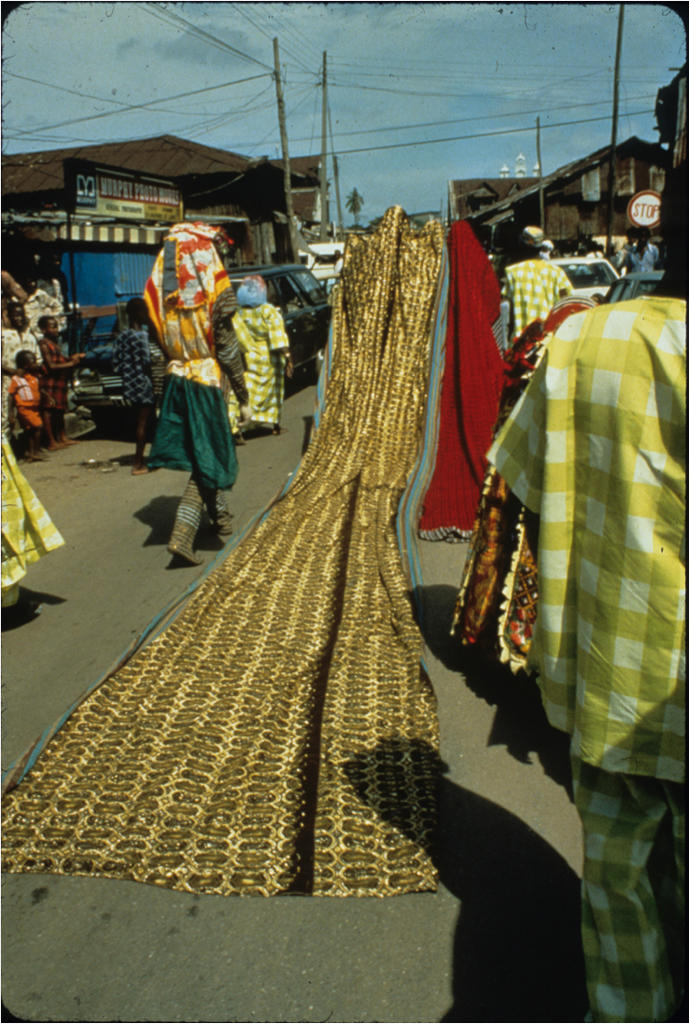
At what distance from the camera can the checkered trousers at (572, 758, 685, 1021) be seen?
165 centimetres

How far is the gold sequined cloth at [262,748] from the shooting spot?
2.75 m

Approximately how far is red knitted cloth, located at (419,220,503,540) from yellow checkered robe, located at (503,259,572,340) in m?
0.34

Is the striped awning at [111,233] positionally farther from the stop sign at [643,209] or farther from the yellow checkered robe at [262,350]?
the stop sign at [643,209]

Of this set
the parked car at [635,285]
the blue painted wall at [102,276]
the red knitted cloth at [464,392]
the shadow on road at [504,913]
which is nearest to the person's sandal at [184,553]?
the red knitted cloth at [464,392]

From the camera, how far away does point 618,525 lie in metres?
1.62

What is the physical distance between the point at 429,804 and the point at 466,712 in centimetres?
78

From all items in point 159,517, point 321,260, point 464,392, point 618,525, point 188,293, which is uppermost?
point 321,260

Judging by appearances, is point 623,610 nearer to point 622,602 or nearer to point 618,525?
point 622,602

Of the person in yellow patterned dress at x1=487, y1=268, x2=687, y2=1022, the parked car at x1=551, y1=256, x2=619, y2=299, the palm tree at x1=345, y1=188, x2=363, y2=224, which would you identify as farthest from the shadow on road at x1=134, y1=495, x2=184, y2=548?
the palm tree at x1=345, y1=188, x2=363, y2=224

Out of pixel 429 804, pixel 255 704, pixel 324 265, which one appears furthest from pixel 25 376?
pixel 324 265

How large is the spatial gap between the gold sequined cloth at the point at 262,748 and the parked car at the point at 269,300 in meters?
5.78

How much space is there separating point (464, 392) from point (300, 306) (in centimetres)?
711

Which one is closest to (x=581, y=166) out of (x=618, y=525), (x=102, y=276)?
(x=102, y=276)

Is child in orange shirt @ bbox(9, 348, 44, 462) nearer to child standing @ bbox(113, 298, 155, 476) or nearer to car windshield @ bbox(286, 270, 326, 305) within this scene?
child standing @ bbox(113, 298, 155, 476)
